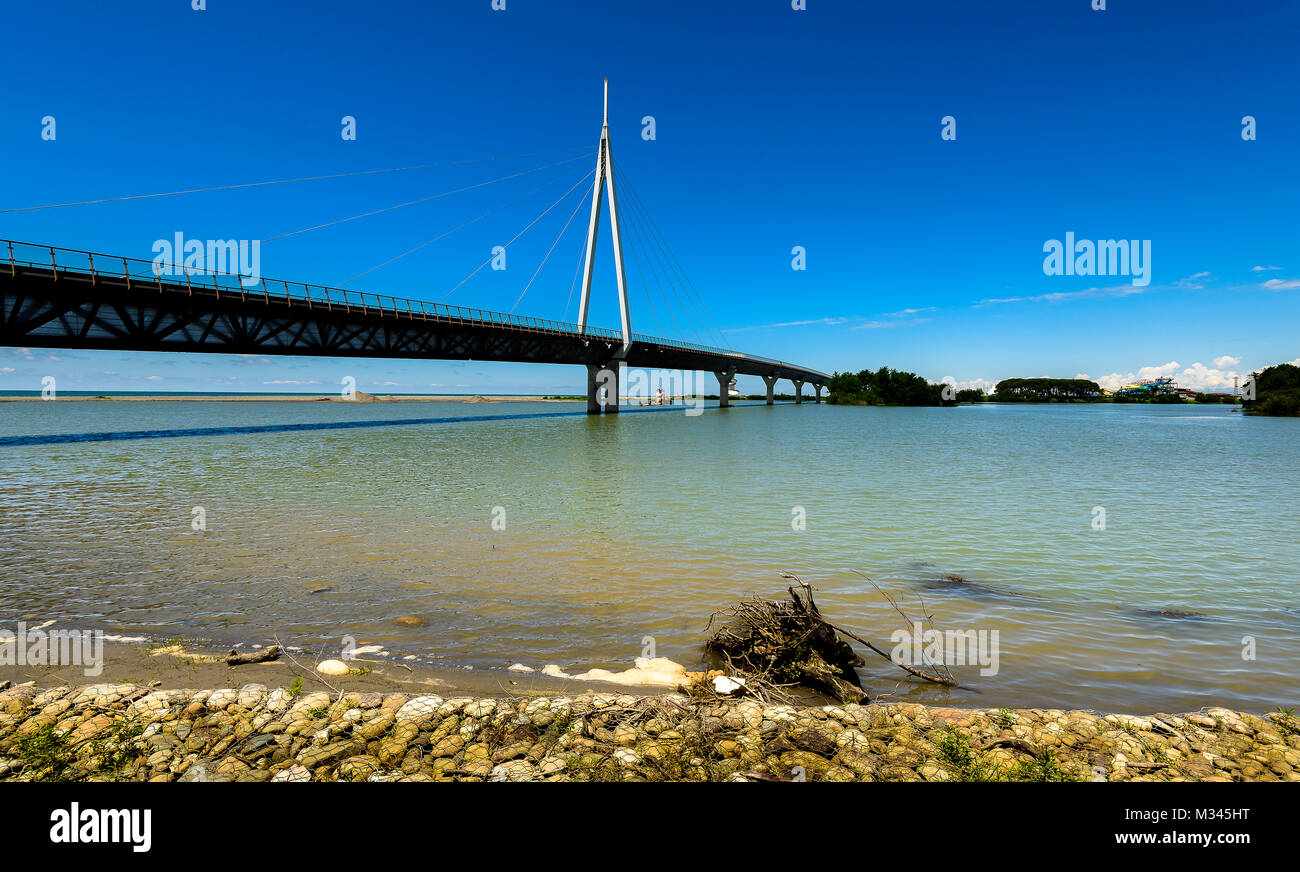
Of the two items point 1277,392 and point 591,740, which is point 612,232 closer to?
point 591,740

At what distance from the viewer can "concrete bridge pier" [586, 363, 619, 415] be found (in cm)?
9444

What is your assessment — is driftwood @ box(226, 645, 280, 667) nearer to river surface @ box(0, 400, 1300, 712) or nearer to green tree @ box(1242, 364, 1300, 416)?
river surface @ box(0, 400, 1300, 712)

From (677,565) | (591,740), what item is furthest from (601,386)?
(591,740)

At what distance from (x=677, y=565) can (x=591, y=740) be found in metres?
6.76

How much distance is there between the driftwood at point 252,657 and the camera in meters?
6.69

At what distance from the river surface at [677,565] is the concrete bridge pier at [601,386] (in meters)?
69.8

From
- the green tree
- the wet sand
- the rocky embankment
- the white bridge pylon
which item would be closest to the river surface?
the wet sand

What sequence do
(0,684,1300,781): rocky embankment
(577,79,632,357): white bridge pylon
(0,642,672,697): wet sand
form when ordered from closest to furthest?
1. (0,684,1300,781): rocky embankment
2. (0,642,672,697): wet sand
3. (577,79,632,357): white bridge pylon

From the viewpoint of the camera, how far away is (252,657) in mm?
6773

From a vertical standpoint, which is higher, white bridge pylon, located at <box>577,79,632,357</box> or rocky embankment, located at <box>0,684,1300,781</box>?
white bridge pylon, located at <box>577,79,632,357</box>

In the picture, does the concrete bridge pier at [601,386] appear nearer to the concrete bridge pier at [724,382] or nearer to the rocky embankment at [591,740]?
the concrete bridge pier at [724,382]

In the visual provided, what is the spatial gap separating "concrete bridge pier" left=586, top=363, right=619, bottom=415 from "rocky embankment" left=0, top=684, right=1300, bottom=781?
290 ft

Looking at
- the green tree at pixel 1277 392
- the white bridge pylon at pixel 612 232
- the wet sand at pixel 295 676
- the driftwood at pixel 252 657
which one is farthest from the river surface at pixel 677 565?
the green tree at pixel 1277 392
